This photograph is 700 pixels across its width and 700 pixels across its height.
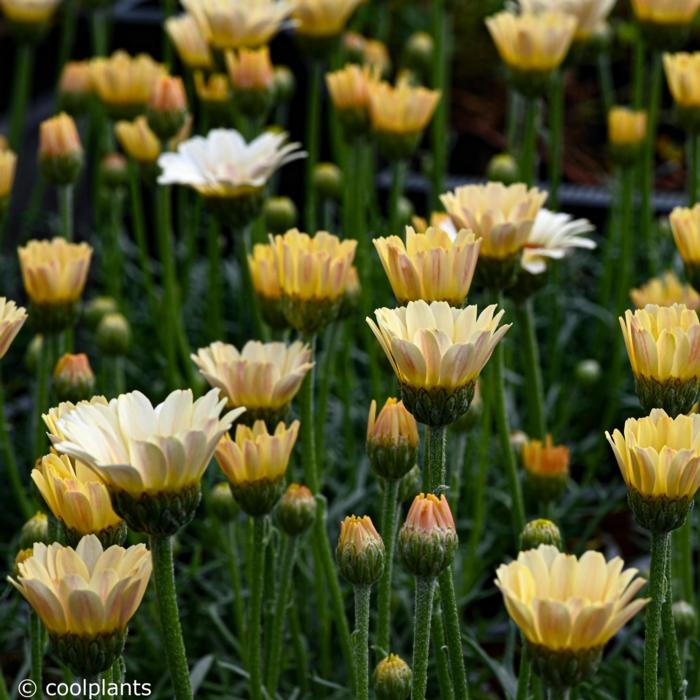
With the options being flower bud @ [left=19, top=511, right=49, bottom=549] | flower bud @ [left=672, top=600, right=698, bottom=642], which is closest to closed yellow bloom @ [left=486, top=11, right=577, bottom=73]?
flower bud @ [left=672, top=600, right=698, bottom=642]

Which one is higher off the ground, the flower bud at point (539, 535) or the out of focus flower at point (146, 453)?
the out of focus flower at point (146, 453)

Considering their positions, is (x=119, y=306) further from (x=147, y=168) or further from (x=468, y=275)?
(x=468, y=275)

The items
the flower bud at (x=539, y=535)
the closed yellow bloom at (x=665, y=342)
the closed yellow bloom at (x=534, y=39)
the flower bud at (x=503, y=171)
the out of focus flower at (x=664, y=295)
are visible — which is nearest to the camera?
the closed yellow bloom at (x=665, y=342)

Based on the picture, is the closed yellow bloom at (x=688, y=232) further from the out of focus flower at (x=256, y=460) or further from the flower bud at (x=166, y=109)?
the flower bud at (x=166, y=109)

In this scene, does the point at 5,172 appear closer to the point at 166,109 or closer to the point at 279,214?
the point at 166,109

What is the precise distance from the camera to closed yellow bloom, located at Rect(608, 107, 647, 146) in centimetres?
242

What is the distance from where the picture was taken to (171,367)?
2.12 metres

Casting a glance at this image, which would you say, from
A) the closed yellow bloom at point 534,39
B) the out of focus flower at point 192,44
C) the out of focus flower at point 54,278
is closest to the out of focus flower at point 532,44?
the closed yellow bloom at point 534,39

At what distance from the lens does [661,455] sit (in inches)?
44.1

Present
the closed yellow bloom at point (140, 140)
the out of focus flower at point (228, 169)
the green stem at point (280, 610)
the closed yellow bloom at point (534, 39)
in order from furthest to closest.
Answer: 1. the closed yellow bloom at point (140, 140)
2. the closed yellow bloom at point (534, 39)
3. the out of focus flower at point (228, 169)
4. the green stem at point (280, 610)

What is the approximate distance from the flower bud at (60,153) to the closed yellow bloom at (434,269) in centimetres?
85

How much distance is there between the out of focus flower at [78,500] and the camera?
1174 millimetres

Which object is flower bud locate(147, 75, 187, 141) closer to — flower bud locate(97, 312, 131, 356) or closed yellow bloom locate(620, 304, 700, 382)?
flower bud locate(97, 312, 131, 356)

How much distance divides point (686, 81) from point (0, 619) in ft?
3.84
